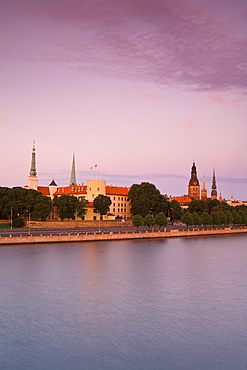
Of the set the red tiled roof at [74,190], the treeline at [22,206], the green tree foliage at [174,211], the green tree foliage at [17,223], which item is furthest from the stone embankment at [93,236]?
the red tiled roof at [74,190]

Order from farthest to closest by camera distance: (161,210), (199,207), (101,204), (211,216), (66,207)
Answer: (199,207), (161,210), (211,216), (101,204), (66,207)

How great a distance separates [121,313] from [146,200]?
298ft

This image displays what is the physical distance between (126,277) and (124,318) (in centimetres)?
1536

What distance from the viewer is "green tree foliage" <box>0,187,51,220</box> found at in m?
96.5

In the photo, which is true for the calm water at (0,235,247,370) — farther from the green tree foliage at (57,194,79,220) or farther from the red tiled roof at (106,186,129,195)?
the red tiled roof at (106,186,129,195)

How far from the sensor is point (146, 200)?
122938mm

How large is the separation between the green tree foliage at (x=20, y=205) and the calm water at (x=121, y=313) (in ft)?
130

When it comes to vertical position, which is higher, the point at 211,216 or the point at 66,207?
the point at 66,207

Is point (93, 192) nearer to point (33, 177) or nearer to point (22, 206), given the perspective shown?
point (33, 177)

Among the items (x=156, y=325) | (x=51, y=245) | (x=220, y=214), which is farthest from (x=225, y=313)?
(x=220, y=214)

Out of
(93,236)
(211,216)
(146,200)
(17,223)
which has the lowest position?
(93,236)

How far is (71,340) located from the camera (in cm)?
2689

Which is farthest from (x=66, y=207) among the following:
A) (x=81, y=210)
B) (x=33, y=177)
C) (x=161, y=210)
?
(x=33, y=177)

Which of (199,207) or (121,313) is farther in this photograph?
(199,207)
